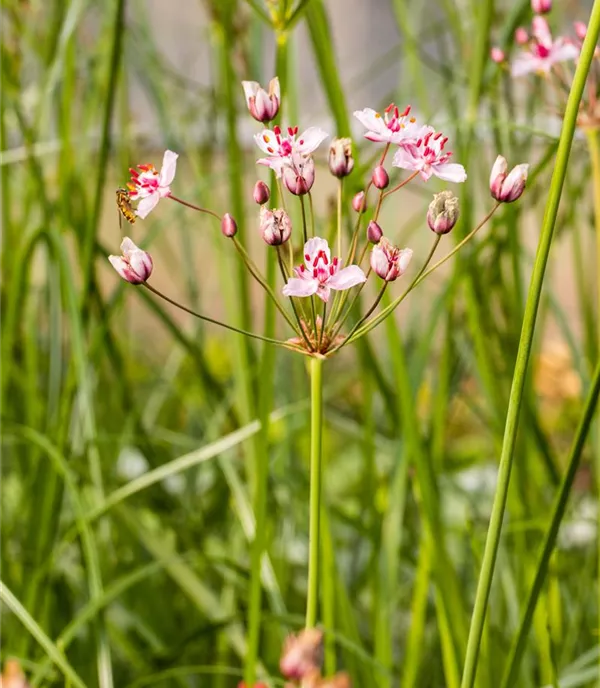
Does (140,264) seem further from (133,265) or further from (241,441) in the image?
(241,441)

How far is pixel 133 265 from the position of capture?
0.24 m

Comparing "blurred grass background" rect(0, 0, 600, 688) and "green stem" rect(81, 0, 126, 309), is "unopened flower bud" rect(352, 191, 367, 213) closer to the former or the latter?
"blurred grass background" rect(0, 0, 600, 688)

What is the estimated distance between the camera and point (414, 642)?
0.48 meters

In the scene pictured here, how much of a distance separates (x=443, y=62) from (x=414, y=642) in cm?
47

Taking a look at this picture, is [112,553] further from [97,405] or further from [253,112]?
[253,112]

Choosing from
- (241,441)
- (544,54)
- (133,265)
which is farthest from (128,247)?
(241,441)

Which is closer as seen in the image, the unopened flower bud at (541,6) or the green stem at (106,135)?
the unopened flower bud at (541,6)

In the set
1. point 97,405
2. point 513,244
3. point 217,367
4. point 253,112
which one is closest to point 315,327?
point 253,112

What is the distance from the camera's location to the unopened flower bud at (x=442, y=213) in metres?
0.24

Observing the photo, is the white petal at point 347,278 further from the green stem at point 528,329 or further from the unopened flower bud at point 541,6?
the unopened flower bud at point 541,6

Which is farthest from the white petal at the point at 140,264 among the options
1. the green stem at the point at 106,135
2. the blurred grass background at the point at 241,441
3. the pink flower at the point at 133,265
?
the green stem at the point at 106,135

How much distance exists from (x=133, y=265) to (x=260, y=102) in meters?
0.06

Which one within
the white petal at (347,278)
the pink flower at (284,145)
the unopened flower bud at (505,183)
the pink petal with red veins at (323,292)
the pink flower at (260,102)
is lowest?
the pink petal with red veins at (323,292)

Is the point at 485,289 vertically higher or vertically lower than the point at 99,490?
higher
